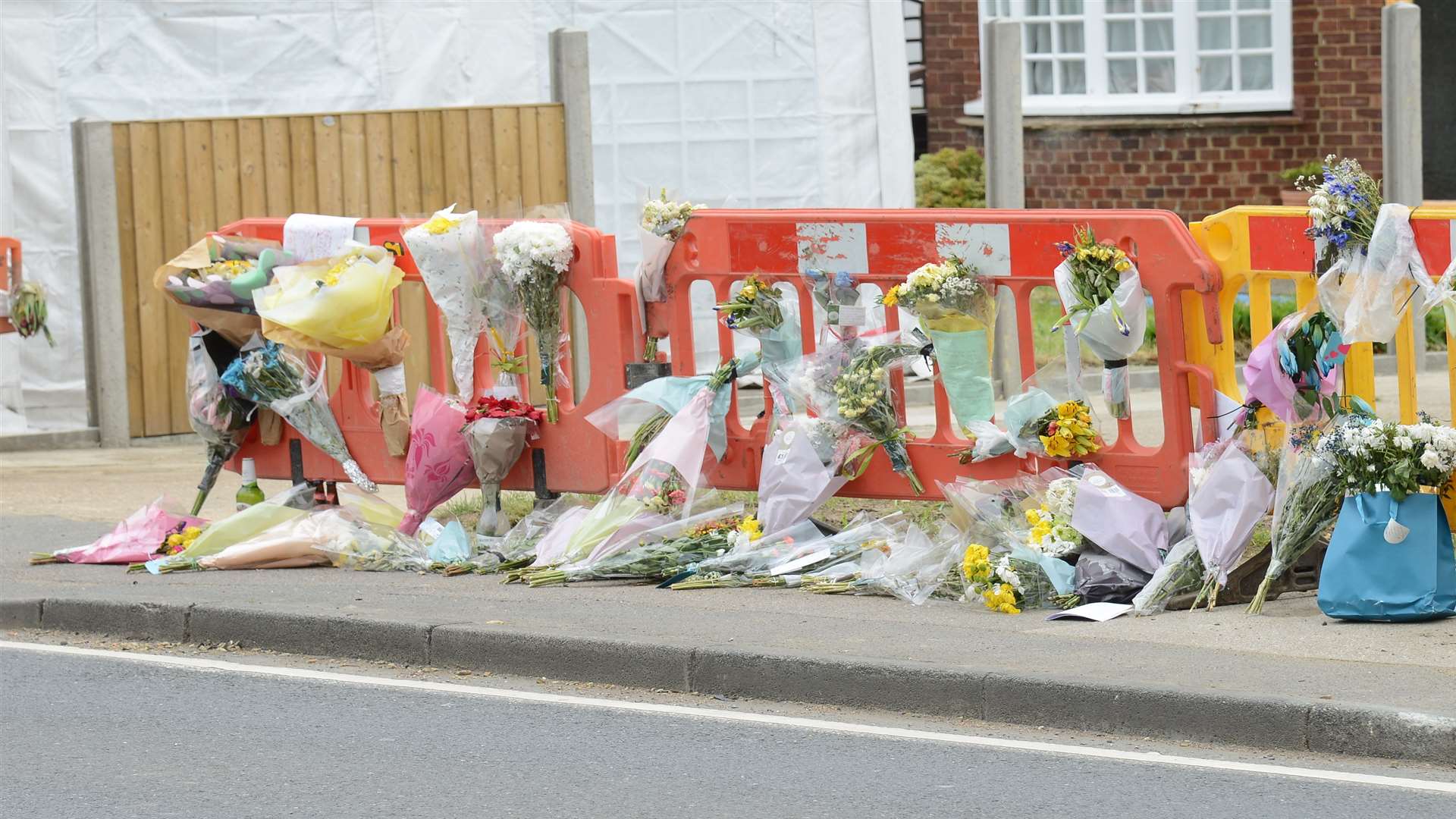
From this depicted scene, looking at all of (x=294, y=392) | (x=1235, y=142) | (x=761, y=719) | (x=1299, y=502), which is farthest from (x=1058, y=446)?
(x=1235, y=142)

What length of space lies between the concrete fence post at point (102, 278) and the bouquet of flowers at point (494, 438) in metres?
4.39

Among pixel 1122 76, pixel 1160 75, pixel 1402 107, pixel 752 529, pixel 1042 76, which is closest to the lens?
pixel 752 529

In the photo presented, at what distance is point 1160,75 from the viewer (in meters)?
19.1

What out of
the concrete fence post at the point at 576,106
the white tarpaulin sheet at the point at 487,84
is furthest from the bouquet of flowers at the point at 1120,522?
the white tarpaulin sheet at the point at 487,84

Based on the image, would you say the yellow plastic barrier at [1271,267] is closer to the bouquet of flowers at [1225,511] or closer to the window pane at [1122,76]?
the bouquet of flowers at [1225,511]

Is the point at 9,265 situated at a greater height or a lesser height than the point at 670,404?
greater

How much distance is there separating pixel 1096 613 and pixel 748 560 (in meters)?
1.50

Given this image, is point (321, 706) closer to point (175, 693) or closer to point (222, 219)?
Result: point (175, 693)

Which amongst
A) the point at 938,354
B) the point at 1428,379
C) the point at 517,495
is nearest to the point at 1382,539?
the point at 938,354

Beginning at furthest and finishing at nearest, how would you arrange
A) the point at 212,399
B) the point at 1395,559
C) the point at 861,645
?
the point at 212,399, the point at 861,645, the point at 1395,559

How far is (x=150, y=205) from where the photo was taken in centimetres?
1213

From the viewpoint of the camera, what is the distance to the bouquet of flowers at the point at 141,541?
8773 millimetres

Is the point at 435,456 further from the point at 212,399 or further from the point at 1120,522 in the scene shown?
the point at 1120,522

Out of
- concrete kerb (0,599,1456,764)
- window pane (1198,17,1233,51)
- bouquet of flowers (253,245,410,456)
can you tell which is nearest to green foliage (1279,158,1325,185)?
window pane (1198,17,1233,51)
